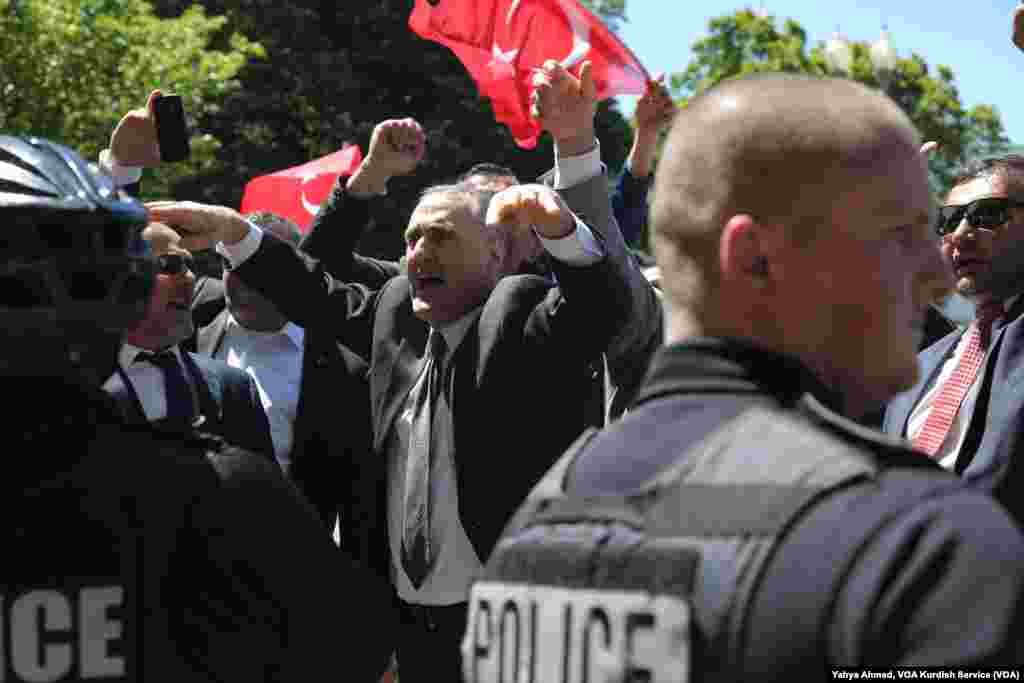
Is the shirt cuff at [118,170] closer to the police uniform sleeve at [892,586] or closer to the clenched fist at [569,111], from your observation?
the clenched fist at [569,111]

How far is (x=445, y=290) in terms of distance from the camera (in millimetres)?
5176

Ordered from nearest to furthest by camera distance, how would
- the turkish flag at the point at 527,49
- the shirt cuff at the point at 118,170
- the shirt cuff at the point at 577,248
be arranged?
the shirt cuff at the point at 577,248 < the shirt cuff at the point at 118,170 < the turkish flag at the point at 527,49

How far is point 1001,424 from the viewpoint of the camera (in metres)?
4.44

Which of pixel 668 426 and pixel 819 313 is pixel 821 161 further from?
pixel 668 426

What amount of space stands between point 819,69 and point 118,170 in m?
38.1

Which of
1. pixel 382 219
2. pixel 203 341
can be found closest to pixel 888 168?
pixel 203 341

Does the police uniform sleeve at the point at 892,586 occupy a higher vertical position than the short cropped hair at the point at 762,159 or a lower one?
lower

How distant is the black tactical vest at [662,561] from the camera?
1.73 m

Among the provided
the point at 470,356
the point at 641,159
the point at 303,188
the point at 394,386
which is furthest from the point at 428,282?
the point at 303,188

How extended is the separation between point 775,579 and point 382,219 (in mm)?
23873

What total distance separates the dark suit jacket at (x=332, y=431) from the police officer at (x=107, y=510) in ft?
10.4

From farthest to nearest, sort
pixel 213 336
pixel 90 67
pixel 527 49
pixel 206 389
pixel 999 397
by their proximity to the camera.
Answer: pixel 90 67 → pixel 527 49 → pixel 213 336 → pixel 206 389 → pixel 999 397

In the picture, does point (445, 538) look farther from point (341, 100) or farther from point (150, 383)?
point (341, 100)

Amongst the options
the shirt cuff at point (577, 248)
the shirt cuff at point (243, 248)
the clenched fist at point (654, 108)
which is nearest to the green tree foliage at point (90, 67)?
the clenched fist at point (654, 108)
